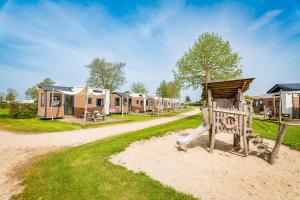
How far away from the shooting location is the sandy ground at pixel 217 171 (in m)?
4.23

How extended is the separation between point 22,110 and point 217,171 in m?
21.8

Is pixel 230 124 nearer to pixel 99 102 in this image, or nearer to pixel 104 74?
pixel 99 102

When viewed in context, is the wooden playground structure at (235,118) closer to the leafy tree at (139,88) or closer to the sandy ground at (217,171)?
the sandy ground at (217,171)

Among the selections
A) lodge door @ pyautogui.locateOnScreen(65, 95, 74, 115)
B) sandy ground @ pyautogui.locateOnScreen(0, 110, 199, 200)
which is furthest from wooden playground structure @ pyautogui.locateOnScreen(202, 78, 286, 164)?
lodge door @ pyautogui.locateOnScreen(65, 95, 74, 115)

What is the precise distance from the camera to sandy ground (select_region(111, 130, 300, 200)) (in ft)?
13.9

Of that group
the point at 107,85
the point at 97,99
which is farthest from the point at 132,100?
the point at 107,85

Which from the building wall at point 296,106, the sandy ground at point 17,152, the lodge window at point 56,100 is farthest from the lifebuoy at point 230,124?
the building wall at point 296,106

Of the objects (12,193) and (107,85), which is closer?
(12,193)

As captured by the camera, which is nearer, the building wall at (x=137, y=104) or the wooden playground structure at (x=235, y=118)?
the wooden playground structure at (x=235, y=118)

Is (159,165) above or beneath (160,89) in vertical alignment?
beneath

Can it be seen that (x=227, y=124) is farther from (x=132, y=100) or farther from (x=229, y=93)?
(x=132, y=100)

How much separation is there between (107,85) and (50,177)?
4299cm

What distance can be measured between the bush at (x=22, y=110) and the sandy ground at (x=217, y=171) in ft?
57.3

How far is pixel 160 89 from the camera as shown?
6125 centimetres
